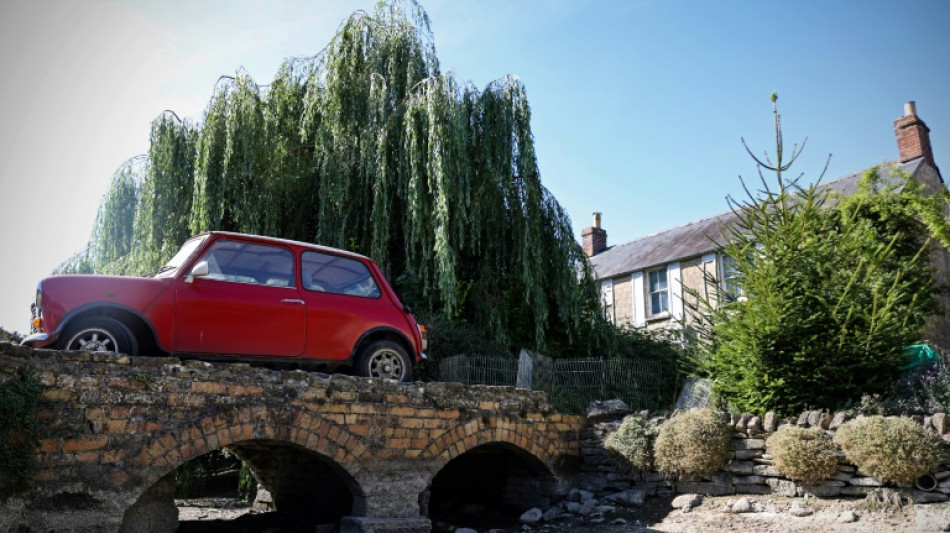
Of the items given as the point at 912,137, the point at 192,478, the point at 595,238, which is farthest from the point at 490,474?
the point at 595,238

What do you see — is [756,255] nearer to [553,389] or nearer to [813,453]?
[813,453]

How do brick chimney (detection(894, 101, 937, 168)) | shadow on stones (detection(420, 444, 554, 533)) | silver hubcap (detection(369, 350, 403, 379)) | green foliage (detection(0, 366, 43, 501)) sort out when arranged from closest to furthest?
green foliage (detection(0, 366, 43, 501)) < silver hubcap (detection(369, 350, 403, 379)) < shadow on stones (detection(420, 444, 554, 533)) < brick chimney (detection(894, 101, 937, 168))

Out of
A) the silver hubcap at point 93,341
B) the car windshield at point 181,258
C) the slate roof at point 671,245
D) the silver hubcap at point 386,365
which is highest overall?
the slate roof at point 671,245

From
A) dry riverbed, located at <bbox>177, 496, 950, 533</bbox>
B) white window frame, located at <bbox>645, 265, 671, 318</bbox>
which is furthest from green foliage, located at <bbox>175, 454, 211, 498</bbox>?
white window frame, located at <bbox>645, 265, 671, 318</bbox>

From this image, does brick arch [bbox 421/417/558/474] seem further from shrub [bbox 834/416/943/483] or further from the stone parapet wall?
shrub [bbox 834/416/943/483]

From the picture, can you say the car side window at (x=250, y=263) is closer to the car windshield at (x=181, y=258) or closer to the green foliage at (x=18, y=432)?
the car windshield at (x=181, y=258)

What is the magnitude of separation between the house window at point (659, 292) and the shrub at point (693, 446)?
1290 cm

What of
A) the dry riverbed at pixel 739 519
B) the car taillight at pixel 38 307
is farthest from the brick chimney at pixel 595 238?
the car taillight at pixel 38 307

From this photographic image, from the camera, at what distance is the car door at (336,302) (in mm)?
7344

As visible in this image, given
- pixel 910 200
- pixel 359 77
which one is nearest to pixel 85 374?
pixel 359 77

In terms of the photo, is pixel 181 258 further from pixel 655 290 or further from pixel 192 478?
pixel 655 290

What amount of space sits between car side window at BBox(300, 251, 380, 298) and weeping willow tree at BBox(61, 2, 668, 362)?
3.51 metres

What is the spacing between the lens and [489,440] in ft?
28.2

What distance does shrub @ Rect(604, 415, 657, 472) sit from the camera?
9.11 meters
